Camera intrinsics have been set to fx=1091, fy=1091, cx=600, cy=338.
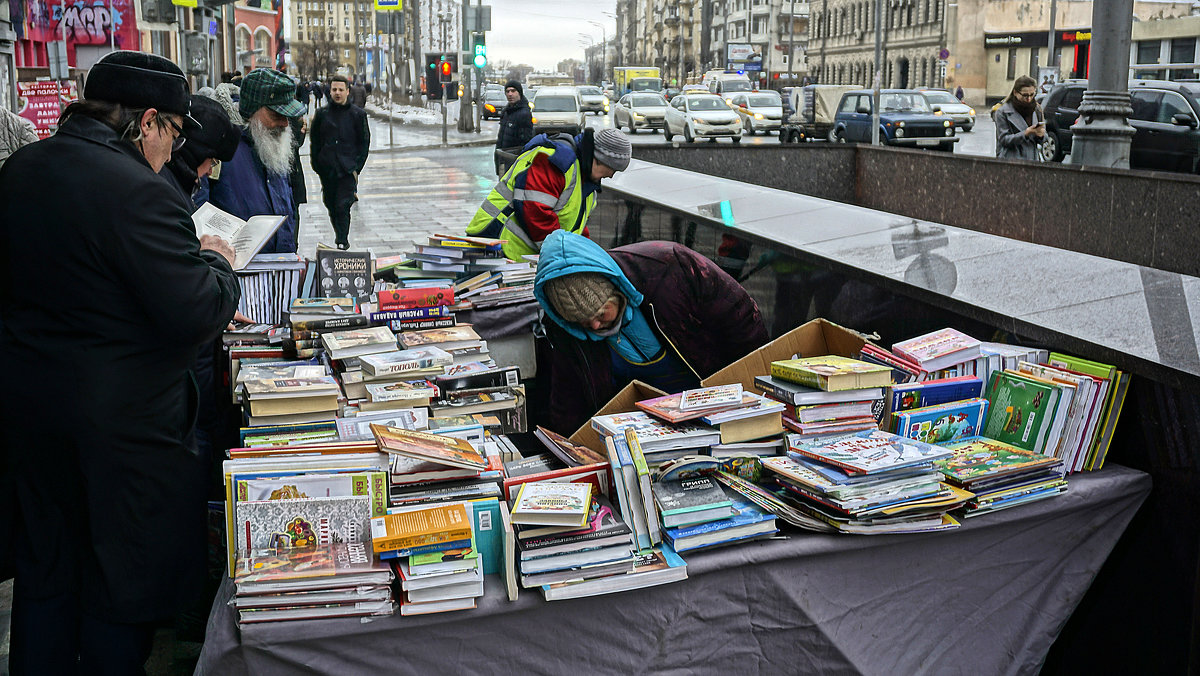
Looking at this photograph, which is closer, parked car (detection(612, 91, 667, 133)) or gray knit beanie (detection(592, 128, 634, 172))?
gray knit beanie (detection(592, 128, 634, 172))

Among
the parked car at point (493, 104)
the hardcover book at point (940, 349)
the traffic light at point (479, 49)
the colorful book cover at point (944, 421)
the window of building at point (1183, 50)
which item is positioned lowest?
the colorful book cover at point (944, 421)

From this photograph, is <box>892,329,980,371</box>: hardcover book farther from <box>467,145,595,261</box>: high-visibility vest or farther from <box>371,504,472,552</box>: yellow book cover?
<box>467,145,595,261</box>: high-visibility vest

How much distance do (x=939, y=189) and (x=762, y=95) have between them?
26.4 metres

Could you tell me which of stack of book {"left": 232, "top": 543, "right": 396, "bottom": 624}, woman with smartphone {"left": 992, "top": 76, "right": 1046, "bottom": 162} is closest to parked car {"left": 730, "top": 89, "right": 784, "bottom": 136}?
woman with smartphone {"left": 992, "top": 76, "right": 1046, "bottom": 162}

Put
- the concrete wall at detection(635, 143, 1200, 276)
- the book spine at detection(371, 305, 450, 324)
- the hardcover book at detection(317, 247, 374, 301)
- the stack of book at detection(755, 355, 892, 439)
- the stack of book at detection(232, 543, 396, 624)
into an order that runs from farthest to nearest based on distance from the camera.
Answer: the concrete wall at detection(635, 143, 1200, 276) < the hardcover book at detection(317, 247, 374, 301) < the book spine at detection(371, 305, 450, 324) < the stack of book at detection(755, 355, 892, 439) < the stack of book at detection(232, 543, 396, 624)

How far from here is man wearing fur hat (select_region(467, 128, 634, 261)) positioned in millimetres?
5855

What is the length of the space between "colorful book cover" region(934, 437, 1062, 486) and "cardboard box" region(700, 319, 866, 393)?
1.98 feet

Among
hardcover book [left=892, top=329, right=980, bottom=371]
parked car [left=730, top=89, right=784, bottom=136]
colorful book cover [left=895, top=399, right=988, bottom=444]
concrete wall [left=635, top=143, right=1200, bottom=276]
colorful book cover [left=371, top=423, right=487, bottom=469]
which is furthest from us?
parked car [left=730, top=89, right=784, bottom=136]

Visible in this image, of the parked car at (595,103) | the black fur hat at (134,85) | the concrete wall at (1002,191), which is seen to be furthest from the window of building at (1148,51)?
the black fur hat at (134,85)

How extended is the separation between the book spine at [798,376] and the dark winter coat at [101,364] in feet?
5.35

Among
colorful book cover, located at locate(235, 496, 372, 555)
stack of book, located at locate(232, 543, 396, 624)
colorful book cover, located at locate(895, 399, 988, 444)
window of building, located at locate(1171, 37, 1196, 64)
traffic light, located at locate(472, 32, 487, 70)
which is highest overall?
window of building, located at locate(1171, 37, 1196, 64)

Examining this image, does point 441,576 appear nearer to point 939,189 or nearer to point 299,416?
point 299,416

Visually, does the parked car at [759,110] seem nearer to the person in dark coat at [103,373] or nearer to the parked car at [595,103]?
the parked car at [595,103]

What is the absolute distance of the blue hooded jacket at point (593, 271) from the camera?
3.64 m
